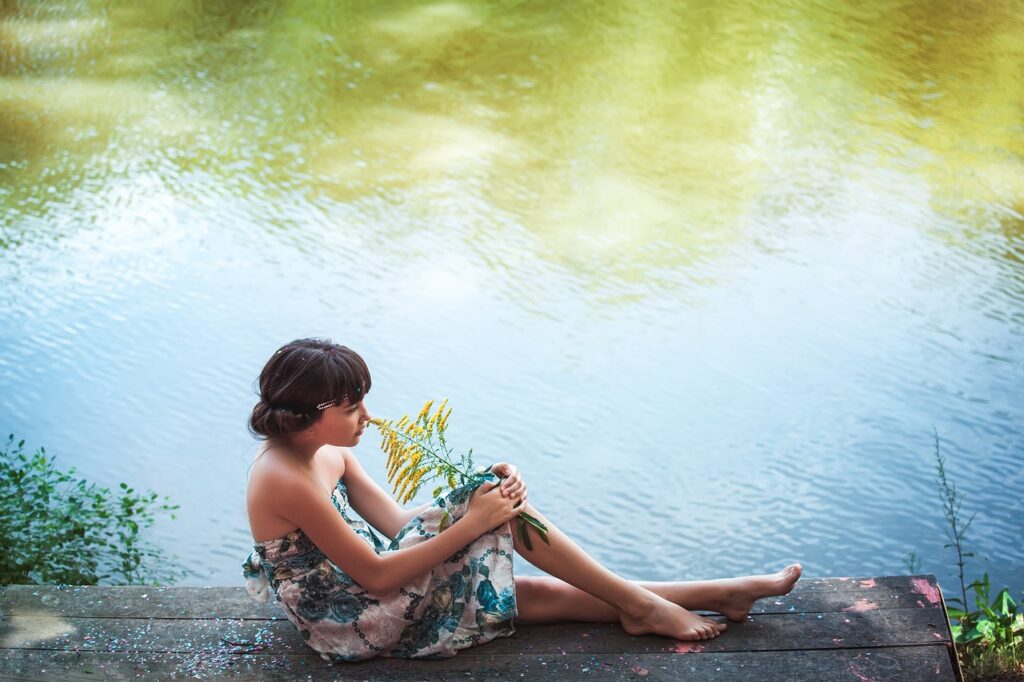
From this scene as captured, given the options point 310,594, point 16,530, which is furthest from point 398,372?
point 310,594

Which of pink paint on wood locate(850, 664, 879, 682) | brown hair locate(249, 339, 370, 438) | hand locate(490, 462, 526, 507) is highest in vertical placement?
brown hair locate(249, 339, 370, 438)

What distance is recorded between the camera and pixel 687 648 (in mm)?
2041

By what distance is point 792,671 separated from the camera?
1.96 meters

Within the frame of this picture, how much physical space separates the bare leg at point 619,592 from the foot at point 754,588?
0.22ft

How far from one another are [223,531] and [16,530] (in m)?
0.72

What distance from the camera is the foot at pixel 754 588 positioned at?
2.09m

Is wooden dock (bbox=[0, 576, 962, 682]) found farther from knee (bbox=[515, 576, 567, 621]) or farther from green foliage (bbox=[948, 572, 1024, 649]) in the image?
green foliage (bbox=[948, 572, 1024, 649])

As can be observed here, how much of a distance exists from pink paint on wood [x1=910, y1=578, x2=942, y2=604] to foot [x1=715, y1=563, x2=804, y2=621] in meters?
0.29

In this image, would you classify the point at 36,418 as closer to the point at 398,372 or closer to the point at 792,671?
the point at 398,372

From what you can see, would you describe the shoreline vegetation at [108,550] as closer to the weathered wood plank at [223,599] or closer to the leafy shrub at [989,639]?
the leafy shrub at [989,639]

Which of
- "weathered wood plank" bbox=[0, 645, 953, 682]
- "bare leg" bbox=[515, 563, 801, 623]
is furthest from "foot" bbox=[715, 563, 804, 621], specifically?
"weathered wood plank" bbox=[0, 645, 953, 682]

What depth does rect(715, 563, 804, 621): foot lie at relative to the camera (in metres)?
2.09

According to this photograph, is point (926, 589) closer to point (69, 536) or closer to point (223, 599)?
point (223, 599)

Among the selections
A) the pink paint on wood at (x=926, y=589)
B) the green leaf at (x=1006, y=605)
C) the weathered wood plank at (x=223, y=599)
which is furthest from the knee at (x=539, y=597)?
the green leaf at (x=1006, y=605)
